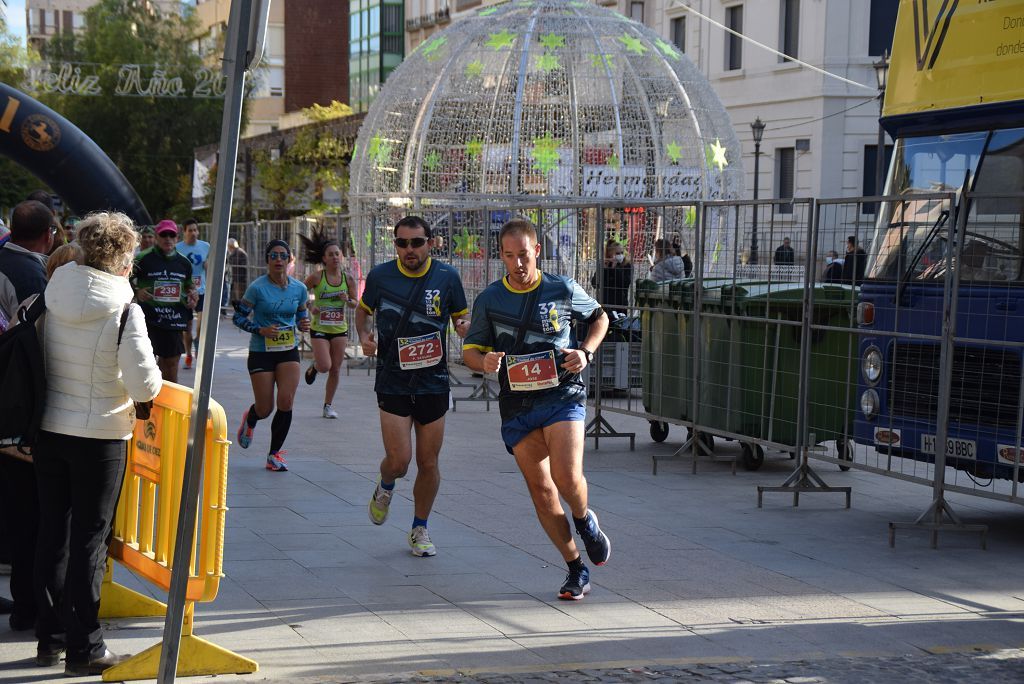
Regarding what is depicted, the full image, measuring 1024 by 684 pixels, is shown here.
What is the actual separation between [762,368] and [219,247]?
7498mm

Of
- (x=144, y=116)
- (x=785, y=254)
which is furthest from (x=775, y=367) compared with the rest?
(x=144, y=116)

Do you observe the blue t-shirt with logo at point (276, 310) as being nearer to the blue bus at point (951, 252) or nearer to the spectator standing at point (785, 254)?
the spectator standing at point (785, 254)

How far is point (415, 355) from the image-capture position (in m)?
8.40

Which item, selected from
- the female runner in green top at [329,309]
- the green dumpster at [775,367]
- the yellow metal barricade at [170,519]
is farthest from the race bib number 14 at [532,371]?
the female runner in green top at [329,309]

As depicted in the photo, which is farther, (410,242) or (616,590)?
(410,242)

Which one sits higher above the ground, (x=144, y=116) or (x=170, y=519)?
(x=144, y=116)

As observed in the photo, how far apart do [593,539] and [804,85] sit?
3161 cm

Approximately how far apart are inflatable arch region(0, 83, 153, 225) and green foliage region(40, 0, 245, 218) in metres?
36.1

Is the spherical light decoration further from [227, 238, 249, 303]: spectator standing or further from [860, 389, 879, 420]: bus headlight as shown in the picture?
[860, 389, 879, 420]: bus headlight

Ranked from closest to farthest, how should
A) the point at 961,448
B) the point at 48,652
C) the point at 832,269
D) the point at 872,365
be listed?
the point at 48,652, the point at 961,448, the point at 872,365, the point at 832,269

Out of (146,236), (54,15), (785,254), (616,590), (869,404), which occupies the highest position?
(54,15)

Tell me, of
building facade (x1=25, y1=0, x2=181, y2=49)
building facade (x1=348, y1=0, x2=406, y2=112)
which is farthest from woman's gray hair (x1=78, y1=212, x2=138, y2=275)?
building facade (x1=25, y1=0, x2=181, y2=49)

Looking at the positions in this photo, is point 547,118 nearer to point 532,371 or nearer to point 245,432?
point 245,432

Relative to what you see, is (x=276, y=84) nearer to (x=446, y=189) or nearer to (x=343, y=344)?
(x=446, y=189)
